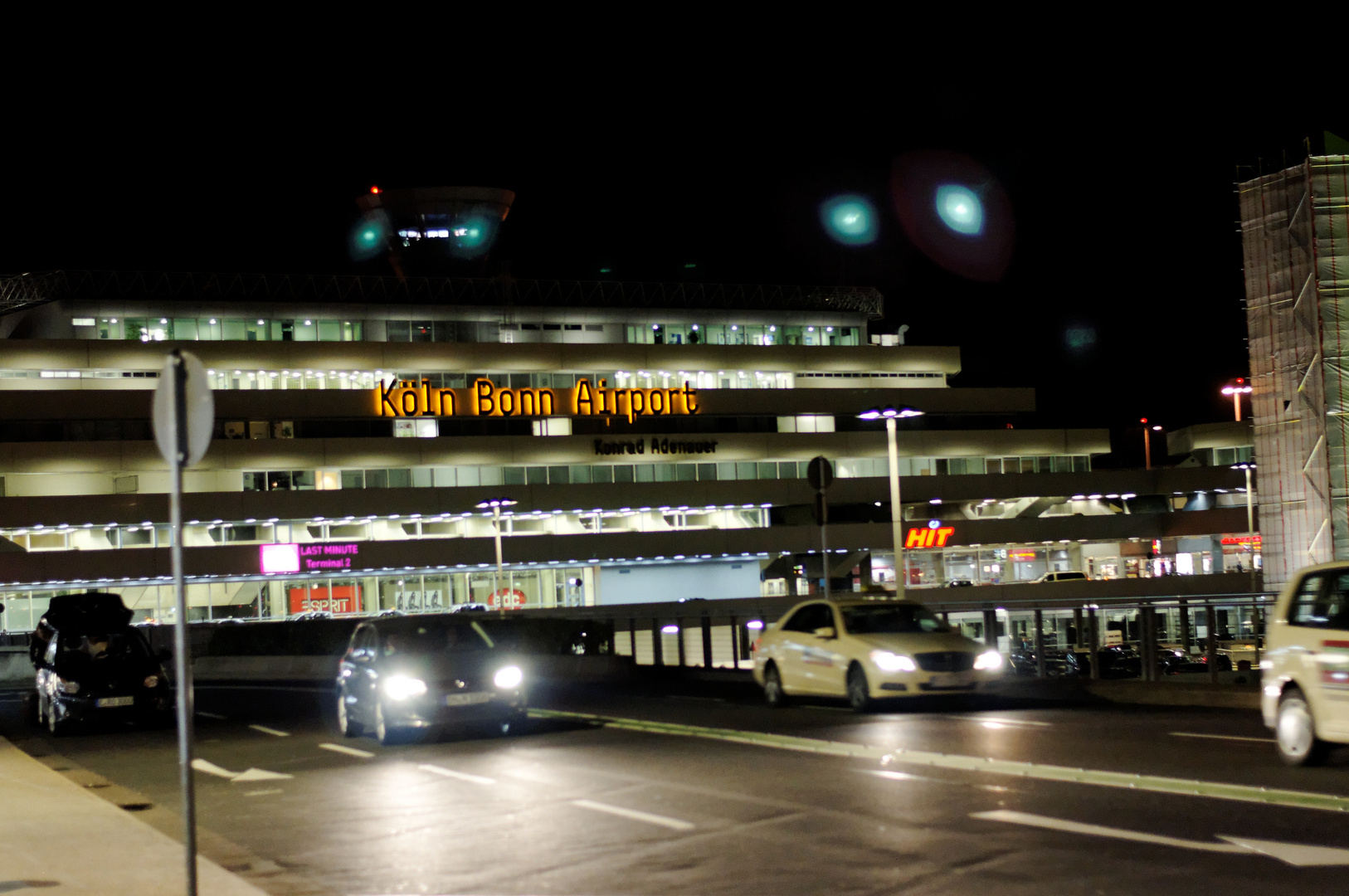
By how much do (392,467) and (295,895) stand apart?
246 feet

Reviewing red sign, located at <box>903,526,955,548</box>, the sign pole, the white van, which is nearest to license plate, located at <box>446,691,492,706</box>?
the white van

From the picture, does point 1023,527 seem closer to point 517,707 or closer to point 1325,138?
point 1325,138

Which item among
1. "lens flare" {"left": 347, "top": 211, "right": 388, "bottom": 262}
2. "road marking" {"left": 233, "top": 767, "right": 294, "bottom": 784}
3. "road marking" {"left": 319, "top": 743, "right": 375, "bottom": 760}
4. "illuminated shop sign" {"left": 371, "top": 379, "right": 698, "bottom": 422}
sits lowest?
"road marking" {"left": 319, "top": 743, "right": 375, "bottom": 760}

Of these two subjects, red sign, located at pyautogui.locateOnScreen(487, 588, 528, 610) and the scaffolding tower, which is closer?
the scaffolding tower

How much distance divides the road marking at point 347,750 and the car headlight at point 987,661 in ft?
25.4

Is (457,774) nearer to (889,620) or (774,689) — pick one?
(889,620)

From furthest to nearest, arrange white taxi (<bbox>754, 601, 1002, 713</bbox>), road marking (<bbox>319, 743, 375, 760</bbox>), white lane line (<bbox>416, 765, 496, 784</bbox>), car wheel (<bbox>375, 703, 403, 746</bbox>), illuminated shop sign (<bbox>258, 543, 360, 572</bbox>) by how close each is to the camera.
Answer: illuminated shop sign (<bbox>258, 543, 360, 572</bbox>) → white taxi (<bbox>754, 601, 1002, 713</bbox>) → car wheel (<bbox>375, 703, 403, 746</bbox>) → road marking (<bbox>319, 743, 375, 760</bbox>) → white lane line (<bbox>416, 765, 496, 784</bbox>)

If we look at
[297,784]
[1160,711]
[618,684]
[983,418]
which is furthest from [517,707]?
[983,418]

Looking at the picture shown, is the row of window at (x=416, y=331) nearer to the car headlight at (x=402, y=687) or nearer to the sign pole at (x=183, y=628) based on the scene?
the car headlight at (x=402, y=687)

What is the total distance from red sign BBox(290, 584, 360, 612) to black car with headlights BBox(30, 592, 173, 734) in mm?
53791

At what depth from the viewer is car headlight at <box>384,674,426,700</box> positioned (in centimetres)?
1809

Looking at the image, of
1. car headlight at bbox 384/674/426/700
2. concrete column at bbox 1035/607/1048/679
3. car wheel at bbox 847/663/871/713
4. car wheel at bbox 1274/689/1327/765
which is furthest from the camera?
concrete column at bbox 1035/607/1048/679

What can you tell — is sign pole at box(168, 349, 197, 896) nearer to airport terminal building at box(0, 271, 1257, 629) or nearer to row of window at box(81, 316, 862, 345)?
airport terminal building at box(0, 271, 1257, 629)

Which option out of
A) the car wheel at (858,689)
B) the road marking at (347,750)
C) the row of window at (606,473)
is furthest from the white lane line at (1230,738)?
the row of window at (606,473)
